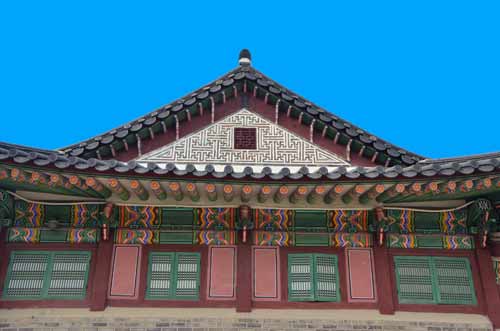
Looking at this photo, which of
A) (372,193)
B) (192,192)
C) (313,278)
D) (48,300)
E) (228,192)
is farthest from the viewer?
(313,278)

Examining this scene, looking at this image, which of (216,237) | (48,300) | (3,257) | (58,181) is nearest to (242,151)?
(216,237)

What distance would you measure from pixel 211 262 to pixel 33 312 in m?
3.13

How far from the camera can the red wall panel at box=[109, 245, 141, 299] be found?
860 centimetres

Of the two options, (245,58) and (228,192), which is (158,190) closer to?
(228,192)

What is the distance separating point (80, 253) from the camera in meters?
8.87

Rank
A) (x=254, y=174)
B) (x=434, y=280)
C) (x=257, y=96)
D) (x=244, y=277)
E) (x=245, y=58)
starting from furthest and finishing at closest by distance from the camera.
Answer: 1. (x=245, y=58)
2. (x=257, y=96)
3. (x=434, y=280)
4. (x=244, y=277)
5. (x=254, y=174)

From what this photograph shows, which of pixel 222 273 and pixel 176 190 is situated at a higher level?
pixel 176 190

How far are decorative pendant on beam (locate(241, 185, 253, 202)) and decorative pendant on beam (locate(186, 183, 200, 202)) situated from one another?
0.76 m

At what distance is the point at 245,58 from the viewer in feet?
39.0

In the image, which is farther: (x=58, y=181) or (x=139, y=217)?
(x=139, y=217)

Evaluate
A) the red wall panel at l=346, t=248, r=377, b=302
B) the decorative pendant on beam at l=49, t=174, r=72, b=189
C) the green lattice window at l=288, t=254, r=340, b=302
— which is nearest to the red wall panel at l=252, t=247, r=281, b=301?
the green lattice window at l=288, t=254, r=340, b=302

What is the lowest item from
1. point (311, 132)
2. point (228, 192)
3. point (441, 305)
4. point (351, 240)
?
point (441, 305)

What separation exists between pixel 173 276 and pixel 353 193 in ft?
11.5

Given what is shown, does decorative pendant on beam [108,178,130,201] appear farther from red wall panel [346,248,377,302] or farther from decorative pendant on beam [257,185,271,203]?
red wall panel [346,248,377,302]
